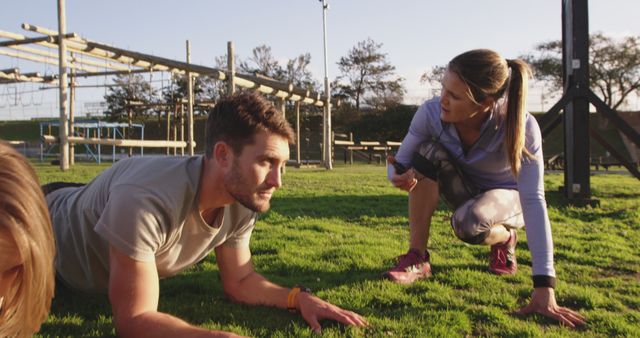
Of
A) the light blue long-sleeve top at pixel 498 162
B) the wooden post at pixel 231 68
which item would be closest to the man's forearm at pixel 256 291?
the light blue long-sleeve top at pixel 498 162

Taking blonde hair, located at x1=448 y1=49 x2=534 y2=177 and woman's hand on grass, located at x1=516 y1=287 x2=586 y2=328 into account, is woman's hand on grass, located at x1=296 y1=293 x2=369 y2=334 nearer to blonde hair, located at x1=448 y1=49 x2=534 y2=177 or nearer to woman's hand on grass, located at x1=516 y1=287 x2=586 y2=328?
woman's hand on grass, located at x1=516 y1=287 x2=586 y2=328

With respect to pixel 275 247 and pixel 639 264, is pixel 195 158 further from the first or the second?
pixel 639 264

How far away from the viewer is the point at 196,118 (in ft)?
129

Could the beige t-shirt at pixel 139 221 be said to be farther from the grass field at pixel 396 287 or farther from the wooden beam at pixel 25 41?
the wooden beam at pixel 25 41

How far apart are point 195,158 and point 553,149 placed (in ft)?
128

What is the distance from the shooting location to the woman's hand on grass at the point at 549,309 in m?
2.86

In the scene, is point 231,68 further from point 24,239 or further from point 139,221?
point 24,239

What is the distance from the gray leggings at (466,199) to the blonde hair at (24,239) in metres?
2.67

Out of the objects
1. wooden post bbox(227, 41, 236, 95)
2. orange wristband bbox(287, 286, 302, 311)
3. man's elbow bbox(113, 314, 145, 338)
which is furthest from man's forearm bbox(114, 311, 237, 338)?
wooden post bbox(227, 41, 236, 95)

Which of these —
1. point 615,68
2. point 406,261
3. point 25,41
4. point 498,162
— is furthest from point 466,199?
point 615,68

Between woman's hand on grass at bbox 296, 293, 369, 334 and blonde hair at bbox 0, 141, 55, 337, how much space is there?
147 cm

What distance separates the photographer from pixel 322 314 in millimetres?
2695

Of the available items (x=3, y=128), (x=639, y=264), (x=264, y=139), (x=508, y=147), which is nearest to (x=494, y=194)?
(x=508, y=147)

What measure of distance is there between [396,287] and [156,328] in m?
1.70
